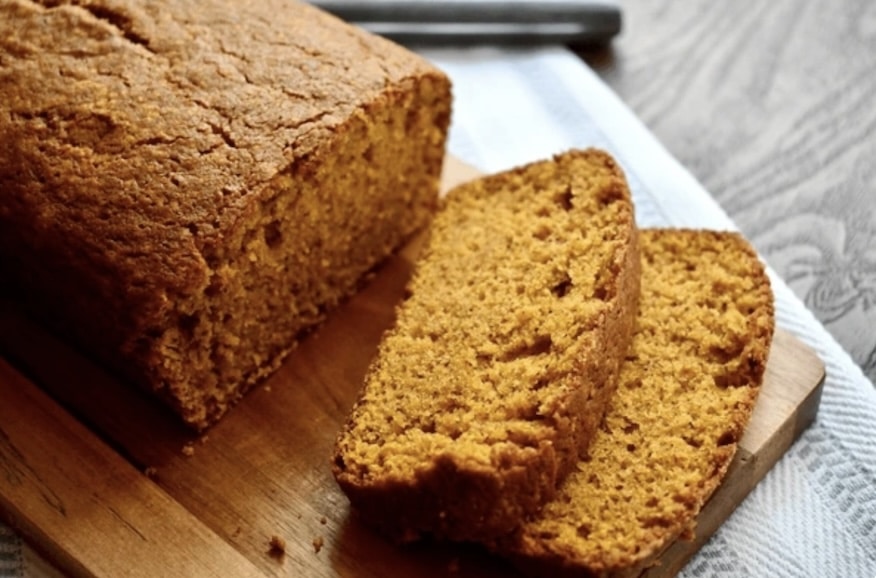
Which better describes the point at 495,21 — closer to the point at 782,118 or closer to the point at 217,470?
the point at 782,118

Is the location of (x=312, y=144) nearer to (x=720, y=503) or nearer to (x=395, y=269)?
(x=395, y=269)

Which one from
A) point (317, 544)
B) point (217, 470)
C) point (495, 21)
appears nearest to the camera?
Result: point (317, 544)

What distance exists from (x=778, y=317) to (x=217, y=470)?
1.63m

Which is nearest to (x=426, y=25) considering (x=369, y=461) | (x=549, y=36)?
(x=549, y=36)

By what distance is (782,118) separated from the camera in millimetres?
3961

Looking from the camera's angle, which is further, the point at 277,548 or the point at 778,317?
the point at 778,317

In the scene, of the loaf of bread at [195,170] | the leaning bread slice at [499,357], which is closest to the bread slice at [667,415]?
the leaning bread slice at [499,357]

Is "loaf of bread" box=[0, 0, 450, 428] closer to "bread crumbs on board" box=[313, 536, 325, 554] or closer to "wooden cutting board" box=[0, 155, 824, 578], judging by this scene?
"wooden cutting board" box=[0, 155, 824, 578]

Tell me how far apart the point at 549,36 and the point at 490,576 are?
8.03ft

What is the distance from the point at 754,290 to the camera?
2.77 metres

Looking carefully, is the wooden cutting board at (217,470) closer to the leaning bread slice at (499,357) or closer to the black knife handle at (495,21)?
the leaning bread slice at (499,357)

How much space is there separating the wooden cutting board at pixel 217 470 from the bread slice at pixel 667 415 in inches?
4.6

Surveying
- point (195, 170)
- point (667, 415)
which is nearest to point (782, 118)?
point (667, 415)

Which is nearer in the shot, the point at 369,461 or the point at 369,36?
the point at 369,461
